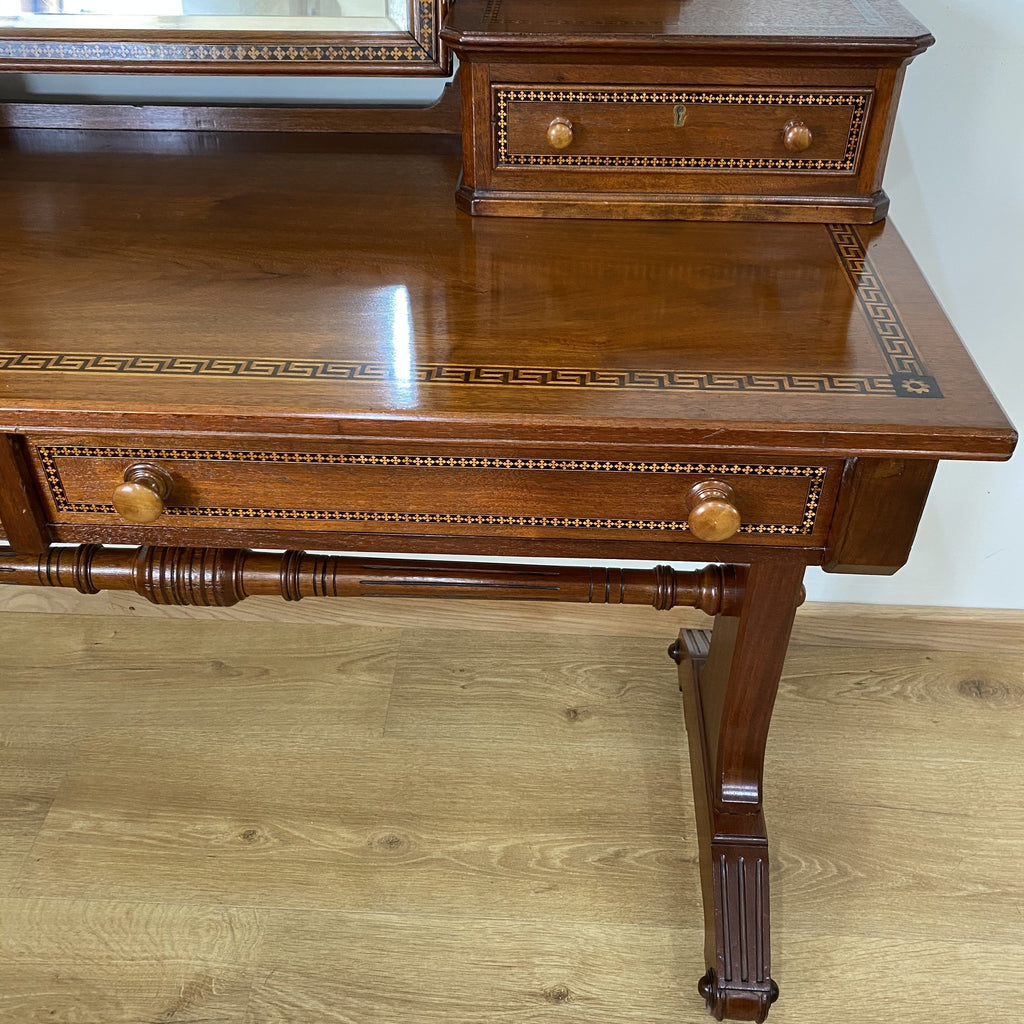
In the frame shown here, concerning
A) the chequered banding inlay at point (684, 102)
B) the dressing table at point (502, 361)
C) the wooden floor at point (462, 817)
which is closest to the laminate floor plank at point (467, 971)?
the wooden floor at point (462, 817)

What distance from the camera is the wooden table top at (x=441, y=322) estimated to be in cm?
71

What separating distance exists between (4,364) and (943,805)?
131 cm

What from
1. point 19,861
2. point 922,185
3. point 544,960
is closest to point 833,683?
point 544,960

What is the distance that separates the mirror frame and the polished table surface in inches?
5.3

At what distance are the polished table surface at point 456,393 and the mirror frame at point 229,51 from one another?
0.13 metres

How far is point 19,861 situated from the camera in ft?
4.30

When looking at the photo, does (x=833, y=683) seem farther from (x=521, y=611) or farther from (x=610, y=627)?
(x=521, y=611)

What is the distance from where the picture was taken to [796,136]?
3.07ft

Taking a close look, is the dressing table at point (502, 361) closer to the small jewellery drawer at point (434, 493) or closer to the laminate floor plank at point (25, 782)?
the small jewellery drawer at point (434, 493)

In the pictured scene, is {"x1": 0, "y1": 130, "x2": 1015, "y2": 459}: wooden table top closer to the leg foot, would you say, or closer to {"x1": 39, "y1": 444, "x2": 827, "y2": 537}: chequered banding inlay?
{"x1": 39, "y1": 444, "x2": 827, "y2": 537}: chequered banding inlay

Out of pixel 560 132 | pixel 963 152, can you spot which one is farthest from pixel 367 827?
pixel 963 152

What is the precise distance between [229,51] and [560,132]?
15.1 inches

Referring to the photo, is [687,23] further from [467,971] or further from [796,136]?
[467,971]

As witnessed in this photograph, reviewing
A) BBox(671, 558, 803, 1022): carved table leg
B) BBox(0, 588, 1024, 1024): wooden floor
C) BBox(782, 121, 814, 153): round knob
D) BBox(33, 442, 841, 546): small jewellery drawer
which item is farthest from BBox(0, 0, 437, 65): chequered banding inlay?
BBox(0, 588, 1024, 1024): wooden floor
